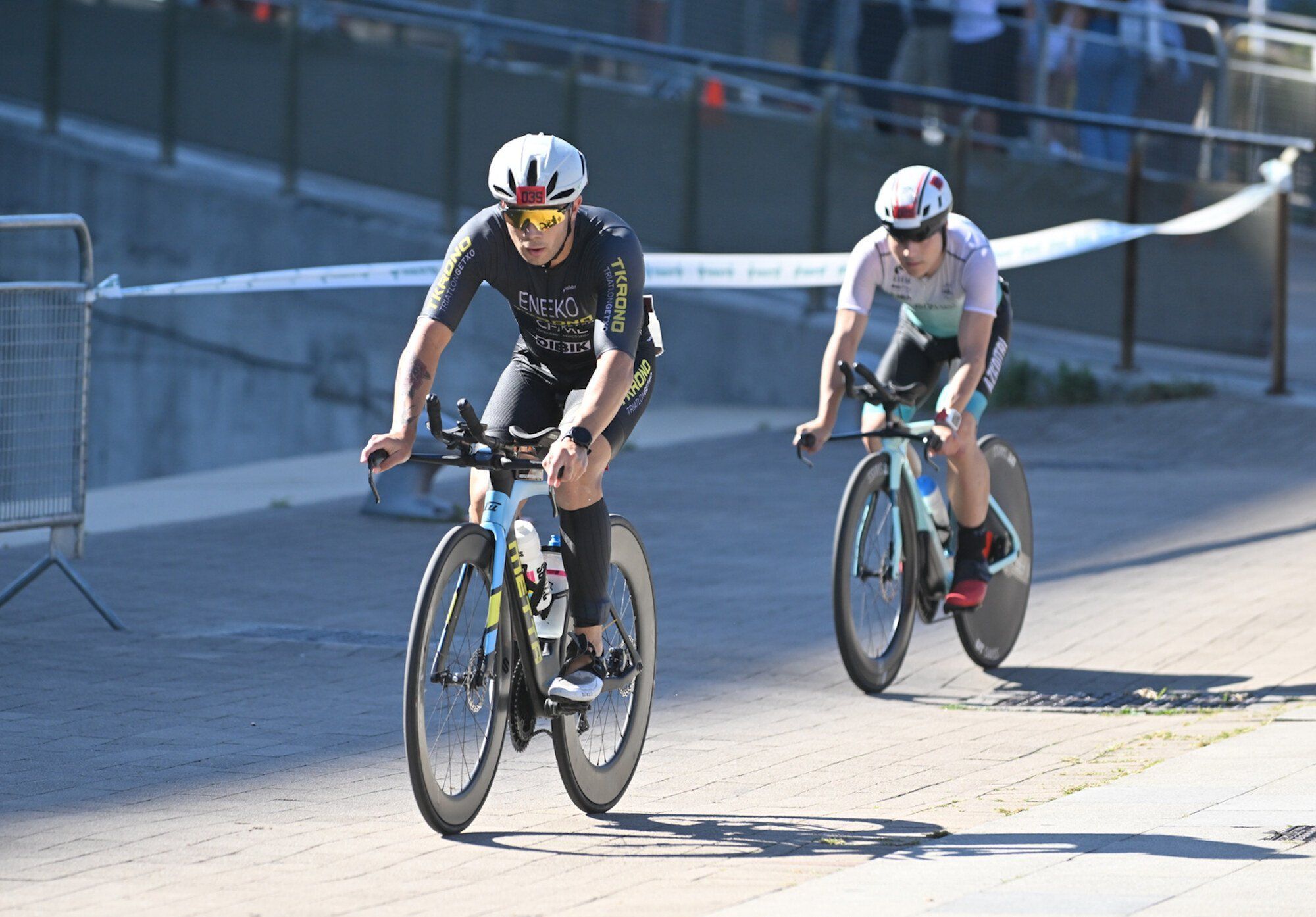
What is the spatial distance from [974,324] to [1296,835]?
292 centimetres

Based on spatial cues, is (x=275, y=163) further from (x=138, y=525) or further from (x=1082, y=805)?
(x=1082, y=805)

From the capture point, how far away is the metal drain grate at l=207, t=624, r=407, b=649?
9.11 meters

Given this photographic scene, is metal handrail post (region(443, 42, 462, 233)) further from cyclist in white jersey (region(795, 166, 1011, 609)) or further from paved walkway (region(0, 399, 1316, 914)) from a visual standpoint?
cyclist in white jersey (region(795, 166, 1011, 609))

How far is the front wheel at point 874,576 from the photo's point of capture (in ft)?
26.7

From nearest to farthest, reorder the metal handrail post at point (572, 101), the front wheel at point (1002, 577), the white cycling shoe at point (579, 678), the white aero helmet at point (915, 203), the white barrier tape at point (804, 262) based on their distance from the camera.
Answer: the white cycling shoe at point (579, 678) → the white aero helmet at point (915, 203) → the front wheel at point (1002, 577) → the white barrier tape at point (804, 262) → the metal handrail post at point (572, 101)

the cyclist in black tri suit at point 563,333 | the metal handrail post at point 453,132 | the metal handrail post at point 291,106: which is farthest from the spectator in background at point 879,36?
the cyclist in black tri suit at point 563,333

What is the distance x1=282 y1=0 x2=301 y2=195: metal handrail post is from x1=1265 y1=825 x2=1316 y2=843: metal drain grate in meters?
14.6

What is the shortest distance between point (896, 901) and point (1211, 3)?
69.6 feet

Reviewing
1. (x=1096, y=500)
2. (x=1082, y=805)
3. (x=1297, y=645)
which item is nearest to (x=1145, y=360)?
(x=1096, y=500)

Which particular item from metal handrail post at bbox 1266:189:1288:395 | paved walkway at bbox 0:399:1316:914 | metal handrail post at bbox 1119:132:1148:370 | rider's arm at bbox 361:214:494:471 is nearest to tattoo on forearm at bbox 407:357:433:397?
rider's arm at bbox 361:214:494:471

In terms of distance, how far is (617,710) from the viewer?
648cm

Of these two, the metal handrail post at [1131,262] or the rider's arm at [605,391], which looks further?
the metal handrail post at [1131,262]

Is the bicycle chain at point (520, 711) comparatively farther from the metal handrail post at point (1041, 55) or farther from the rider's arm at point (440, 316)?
the metal handrail post at point (1041, 55)

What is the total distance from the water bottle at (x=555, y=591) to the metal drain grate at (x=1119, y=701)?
2574 millimetres
